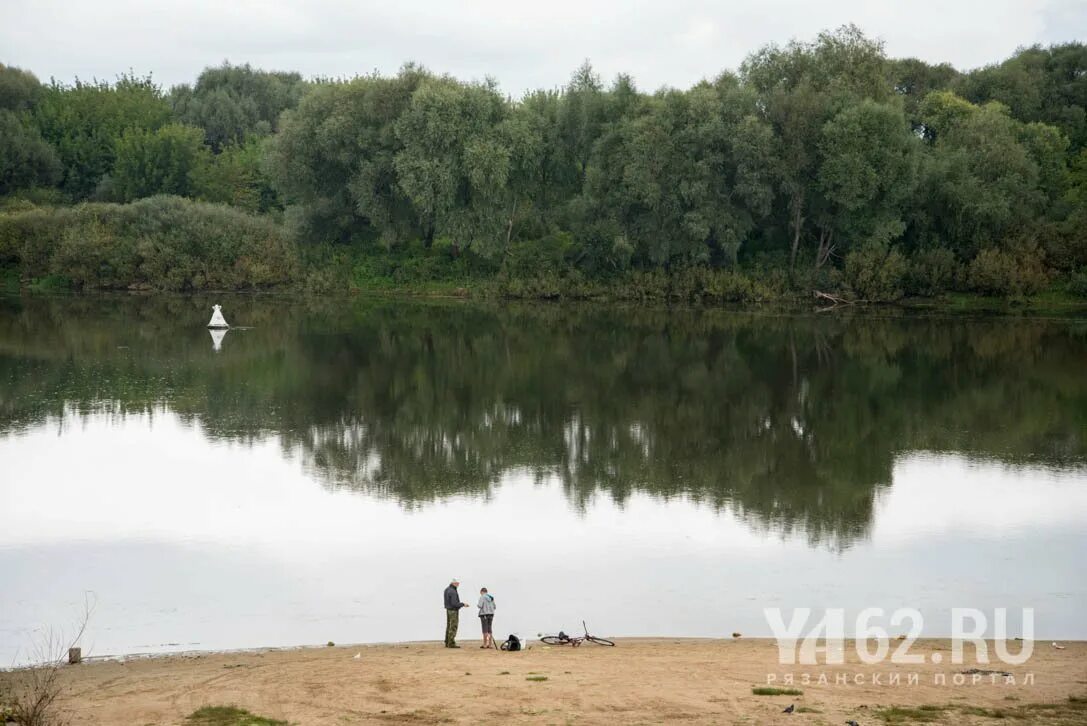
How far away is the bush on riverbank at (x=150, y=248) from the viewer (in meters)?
71.7

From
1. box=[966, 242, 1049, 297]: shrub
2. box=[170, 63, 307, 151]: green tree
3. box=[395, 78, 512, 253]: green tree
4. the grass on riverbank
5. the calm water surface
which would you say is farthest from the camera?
box=[170, 63, 307, 151]: green tree

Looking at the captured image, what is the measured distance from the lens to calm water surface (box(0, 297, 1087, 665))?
17.4 m

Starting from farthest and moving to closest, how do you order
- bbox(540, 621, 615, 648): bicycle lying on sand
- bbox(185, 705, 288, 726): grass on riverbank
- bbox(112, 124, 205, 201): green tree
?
bbox(112, 124, 205, 201): green tree → bbox(540, 621, 615, 648): bicycle lying on sand → bbox(185, 705, 288, 726): grass on riverbank

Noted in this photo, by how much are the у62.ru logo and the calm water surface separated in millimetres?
301

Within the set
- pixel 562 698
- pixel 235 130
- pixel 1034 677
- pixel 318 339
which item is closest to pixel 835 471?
pixel 1034 677

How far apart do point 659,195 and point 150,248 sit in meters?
31.6

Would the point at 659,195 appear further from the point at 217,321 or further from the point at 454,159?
the point at 217,321

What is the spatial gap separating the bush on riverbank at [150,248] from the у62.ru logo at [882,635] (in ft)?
197

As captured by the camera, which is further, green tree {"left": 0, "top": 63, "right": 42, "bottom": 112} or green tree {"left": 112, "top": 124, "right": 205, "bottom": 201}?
green tree {"left": 0, "top": 63, "right": 42, "bottom": 112}

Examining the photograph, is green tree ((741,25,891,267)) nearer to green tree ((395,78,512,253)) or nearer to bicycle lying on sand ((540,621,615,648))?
green tree ((395,78,512,253))

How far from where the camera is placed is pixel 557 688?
41.5 feet

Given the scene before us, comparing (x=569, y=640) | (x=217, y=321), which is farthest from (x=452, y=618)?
(x=217, y=321)

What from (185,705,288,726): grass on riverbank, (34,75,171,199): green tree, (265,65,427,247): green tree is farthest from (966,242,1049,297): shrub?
(34,75,171,199): green tree

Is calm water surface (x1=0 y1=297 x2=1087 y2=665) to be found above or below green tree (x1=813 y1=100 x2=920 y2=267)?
below
